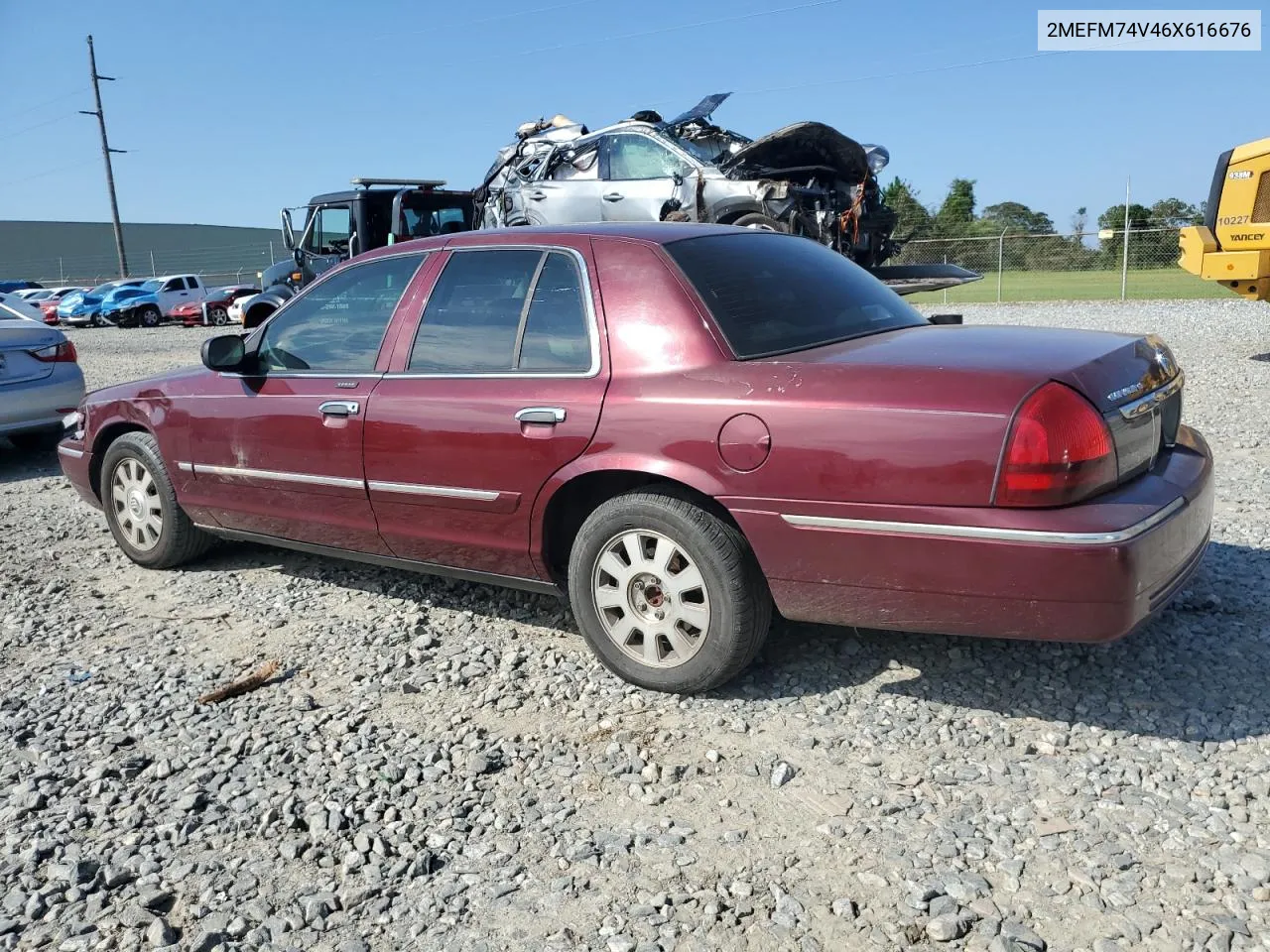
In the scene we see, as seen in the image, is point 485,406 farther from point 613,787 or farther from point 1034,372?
point 1034,372

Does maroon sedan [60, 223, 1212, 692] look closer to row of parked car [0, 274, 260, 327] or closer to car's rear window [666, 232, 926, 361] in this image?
car's rear window [666, 232, 926, 361]

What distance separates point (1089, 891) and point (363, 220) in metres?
14.9

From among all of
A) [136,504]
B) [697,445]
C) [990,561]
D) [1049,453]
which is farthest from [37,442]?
[1049,453]

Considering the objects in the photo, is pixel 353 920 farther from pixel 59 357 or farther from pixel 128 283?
pixel 128 283

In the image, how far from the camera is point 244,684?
12.6 feet

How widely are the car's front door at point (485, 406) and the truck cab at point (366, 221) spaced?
11.1 metres

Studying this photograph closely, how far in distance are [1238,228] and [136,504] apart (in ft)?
35.9

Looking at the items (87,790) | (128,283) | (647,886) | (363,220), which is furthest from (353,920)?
(128,283)

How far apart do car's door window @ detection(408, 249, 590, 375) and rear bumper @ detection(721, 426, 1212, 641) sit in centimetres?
95

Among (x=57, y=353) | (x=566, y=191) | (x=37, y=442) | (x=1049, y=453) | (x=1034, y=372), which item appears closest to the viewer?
(x=1049, y=453)

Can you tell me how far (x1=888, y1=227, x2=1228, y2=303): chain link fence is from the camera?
86.6ft

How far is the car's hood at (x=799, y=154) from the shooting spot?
11828 millimetres

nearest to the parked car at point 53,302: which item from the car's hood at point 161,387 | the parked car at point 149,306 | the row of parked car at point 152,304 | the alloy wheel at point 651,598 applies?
the row of parked car at point 152,304

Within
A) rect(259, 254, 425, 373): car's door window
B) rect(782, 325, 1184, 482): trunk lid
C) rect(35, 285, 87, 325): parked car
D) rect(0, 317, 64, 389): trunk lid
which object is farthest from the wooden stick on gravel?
rect(35, 285, 87, 325): parked car
